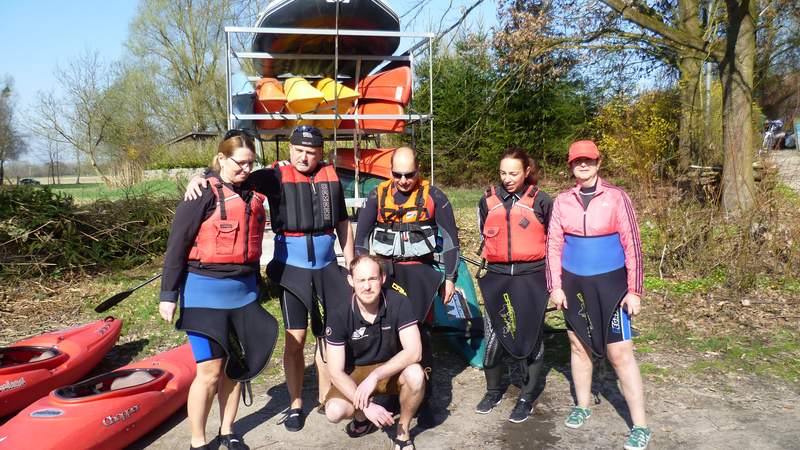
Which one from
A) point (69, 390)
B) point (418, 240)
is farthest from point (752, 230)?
point (69, 390)

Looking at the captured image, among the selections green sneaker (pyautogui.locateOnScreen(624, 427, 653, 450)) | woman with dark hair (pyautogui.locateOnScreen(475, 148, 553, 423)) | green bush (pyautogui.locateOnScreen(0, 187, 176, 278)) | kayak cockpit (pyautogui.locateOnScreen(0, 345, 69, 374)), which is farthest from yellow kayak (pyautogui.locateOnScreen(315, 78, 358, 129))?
green sneaker (pyautogui.locateOnScreen(624, 427, 653, 450))

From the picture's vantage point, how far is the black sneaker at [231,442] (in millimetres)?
3693

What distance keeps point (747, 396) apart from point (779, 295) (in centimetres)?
273

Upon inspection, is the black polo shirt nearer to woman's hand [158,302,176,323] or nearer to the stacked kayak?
woman's hand [158,302,176,323]

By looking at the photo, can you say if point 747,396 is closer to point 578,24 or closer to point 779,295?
point 779,295

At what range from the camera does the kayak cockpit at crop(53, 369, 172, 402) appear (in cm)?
378

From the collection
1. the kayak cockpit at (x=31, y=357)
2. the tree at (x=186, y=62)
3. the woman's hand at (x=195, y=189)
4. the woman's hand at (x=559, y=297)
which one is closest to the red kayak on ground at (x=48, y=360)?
the kayak cockpit at (x=31, y=357)

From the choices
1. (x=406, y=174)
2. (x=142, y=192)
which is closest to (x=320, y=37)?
(x=406, y=174)

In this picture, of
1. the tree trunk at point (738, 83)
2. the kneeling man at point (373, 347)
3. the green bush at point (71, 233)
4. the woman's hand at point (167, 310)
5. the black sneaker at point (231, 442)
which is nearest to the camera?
the woman's hand at point (167, 310)

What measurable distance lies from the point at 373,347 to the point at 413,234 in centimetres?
85

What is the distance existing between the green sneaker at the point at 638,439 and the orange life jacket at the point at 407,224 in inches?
65.8

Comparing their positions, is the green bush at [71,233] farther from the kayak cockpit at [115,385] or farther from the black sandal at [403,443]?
the black sandal at [403,443]

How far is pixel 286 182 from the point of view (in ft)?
12.9

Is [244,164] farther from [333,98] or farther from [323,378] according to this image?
[333,98]
